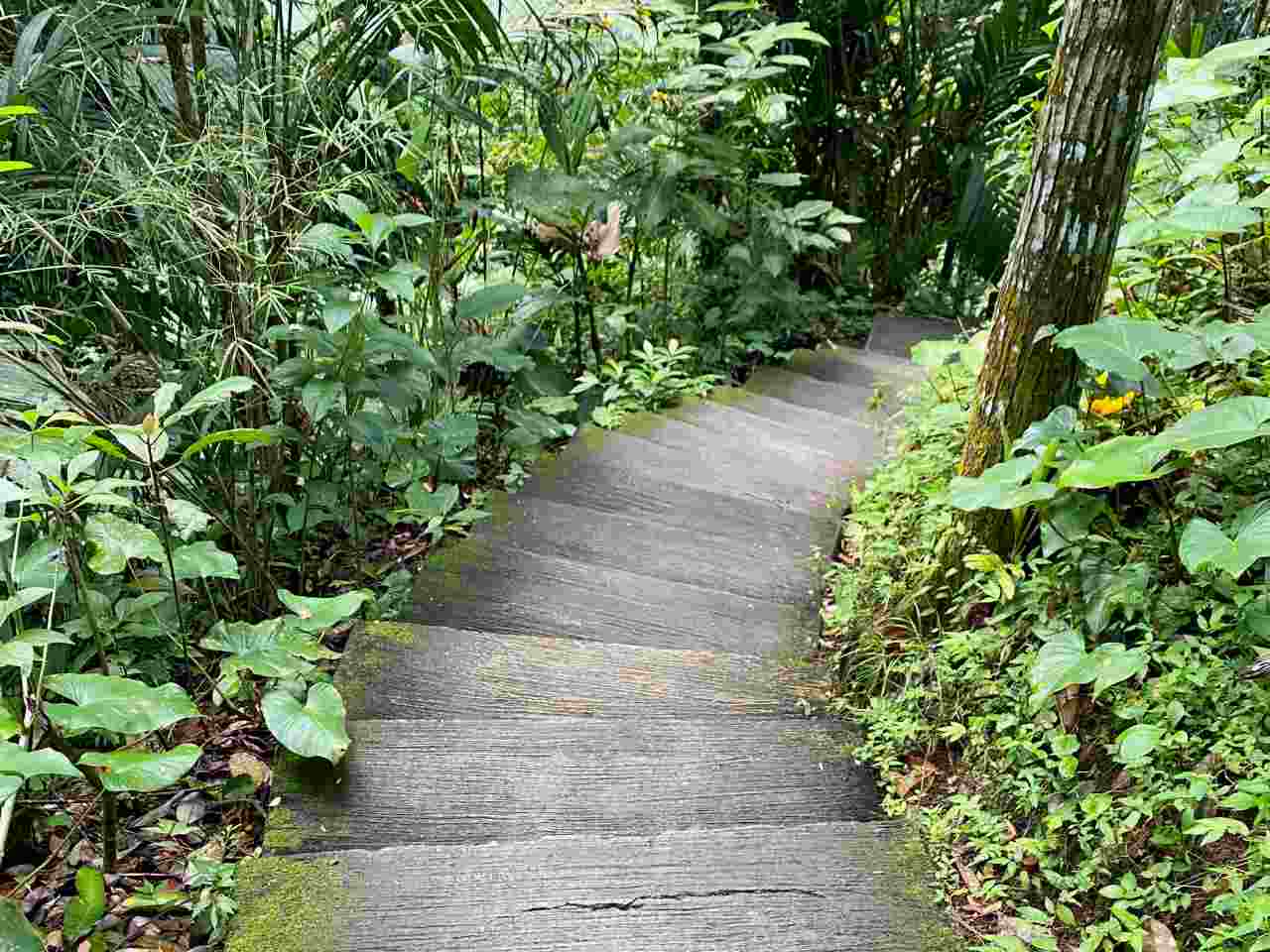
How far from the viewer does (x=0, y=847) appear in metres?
1.32

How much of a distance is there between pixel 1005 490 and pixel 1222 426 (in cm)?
34

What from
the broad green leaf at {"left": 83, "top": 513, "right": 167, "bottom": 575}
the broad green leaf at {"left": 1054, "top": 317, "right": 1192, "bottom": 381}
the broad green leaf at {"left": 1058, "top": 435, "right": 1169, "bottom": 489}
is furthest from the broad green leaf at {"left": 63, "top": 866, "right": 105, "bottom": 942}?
the broad green leaf at {"left": 1054, "top": 317, "right": 1192, "bottom": 381}

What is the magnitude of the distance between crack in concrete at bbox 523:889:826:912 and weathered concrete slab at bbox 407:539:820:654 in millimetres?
871

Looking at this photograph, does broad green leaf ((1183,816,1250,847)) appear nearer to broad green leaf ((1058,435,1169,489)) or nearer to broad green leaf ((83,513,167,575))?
broad green leaf ((1058,435,1169,489))

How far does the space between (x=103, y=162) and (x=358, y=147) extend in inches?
20.7

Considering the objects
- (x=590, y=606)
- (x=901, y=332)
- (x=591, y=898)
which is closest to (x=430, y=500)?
(x=590, y=606)

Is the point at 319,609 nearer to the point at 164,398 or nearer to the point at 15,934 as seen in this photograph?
the point at 164,398

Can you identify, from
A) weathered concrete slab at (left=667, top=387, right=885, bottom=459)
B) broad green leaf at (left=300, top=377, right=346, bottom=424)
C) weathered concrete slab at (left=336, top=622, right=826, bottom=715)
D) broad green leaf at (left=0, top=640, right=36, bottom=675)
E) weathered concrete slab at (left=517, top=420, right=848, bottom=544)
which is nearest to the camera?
broad green leaf at (left=0, top=640, right=36, bottom=675)

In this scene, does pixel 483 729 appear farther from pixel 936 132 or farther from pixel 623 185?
pixel 936 132

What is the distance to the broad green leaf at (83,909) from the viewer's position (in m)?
1.41

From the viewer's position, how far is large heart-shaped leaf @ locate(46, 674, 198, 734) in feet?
4.34

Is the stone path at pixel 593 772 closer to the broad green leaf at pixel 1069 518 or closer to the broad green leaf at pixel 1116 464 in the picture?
the broad green leaf at pixel 1069 518

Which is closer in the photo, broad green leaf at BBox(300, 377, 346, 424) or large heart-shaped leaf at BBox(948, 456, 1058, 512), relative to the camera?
large heart-shaped leaf at BBox(948, 456, 1058, 512)

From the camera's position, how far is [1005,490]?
1701 millimetres
